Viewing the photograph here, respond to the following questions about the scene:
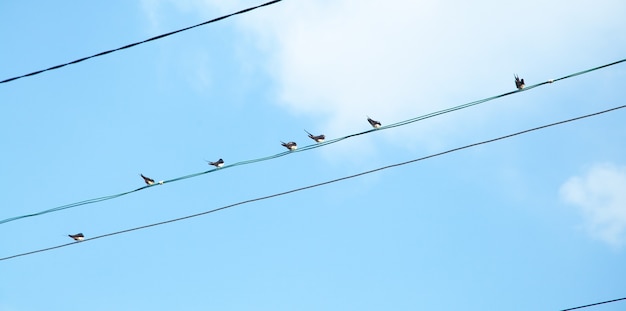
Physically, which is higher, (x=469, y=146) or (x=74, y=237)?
(x=74, y=237)

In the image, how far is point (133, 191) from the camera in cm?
918

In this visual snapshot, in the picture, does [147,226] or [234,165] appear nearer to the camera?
[234,165]

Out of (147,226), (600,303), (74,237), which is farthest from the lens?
(74,237)

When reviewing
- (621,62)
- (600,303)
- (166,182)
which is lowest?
(600,303)

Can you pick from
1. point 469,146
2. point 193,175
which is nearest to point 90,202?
point 193,175

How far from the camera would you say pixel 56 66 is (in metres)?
7.55

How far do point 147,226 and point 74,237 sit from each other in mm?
7665

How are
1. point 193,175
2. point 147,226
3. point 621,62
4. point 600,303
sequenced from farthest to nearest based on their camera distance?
point 147,226
point 193,175
point 600,303
point 621,62

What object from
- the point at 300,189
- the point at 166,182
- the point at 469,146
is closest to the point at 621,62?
the point at 469,146

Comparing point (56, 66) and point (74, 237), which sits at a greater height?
point (74, 237)

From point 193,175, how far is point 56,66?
2.34 metres

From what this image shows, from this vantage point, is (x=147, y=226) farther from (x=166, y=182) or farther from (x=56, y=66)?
(x=56, y=66)

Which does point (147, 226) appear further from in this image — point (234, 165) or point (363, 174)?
point (363, 174)

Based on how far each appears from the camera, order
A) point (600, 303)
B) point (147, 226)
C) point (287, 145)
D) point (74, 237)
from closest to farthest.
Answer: point (600, 303) < point (147, 226) < point (287, 145) < point (74, 237)
